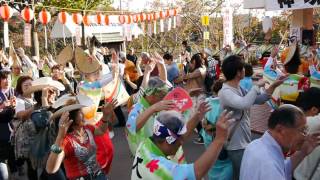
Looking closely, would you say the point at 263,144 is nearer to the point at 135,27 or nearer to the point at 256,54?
the point at 135,27

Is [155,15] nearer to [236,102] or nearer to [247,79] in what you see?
[247,79]

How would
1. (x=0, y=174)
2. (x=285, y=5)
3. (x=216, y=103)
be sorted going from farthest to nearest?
(x=285, y=5)
(x=0, y=174)
(x=216, y=103)

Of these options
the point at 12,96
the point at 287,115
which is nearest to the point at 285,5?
the point at 12,96

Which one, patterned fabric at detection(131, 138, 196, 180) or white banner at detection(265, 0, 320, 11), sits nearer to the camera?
patterned fabric at detection(131, 138, 196, 180)

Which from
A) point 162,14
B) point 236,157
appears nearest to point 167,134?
point 236,157

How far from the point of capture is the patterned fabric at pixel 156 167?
2.36 m

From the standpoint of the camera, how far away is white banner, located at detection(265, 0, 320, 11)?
10727 mm

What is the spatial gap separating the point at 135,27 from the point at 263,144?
2029 centimetres

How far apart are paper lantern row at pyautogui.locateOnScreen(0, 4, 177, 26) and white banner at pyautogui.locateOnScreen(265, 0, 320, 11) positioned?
24.2 feet

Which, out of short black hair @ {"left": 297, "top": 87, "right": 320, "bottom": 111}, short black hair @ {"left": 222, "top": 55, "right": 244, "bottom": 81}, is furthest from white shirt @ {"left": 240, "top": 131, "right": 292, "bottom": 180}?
short black hair @ {"left": 222, "top": 55, "right": 244, "bottom": 81}

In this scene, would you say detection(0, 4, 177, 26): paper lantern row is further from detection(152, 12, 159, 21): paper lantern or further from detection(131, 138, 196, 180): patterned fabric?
detection(131, 138, 196, 180): patterned fabric

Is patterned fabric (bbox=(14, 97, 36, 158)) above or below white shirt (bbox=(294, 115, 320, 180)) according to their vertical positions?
below

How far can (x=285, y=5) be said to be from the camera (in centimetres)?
1148

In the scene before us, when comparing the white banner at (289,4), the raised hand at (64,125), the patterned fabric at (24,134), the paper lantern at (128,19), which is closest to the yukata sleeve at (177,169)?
the raised hand at (64,125)
